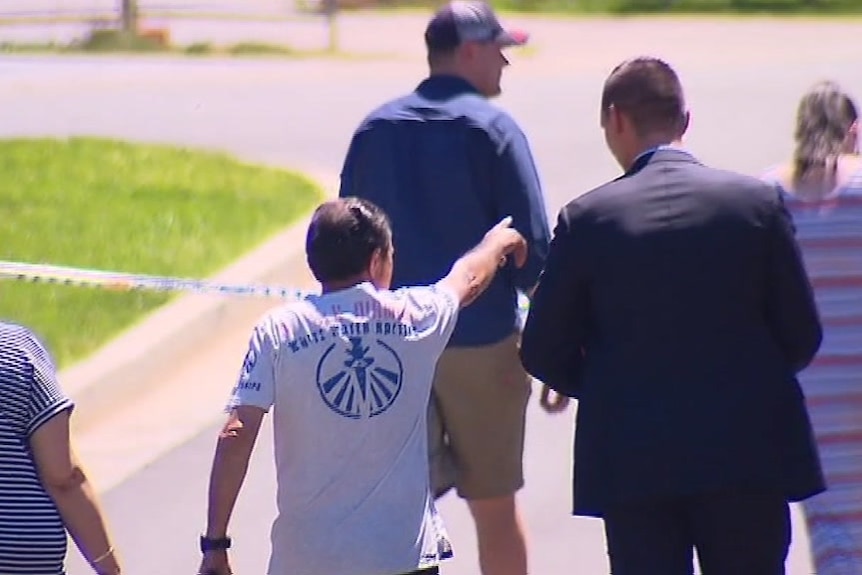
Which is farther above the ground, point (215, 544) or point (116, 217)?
point (215, 544)

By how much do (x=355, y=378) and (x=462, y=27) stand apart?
1.84m

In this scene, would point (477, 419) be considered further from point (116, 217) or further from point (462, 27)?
point (116, 217)

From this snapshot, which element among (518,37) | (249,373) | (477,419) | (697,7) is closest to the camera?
(249,373)

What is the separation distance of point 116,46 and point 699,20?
11.7 m

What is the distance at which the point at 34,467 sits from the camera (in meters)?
4.04

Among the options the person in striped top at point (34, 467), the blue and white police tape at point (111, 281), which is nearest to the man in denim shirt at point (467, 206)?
the person in striped top at point (34, 467)

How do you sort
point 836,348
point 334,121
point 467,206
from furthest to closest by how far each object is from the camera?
1. point 334,121
2. point 467,206
3. point 836,348

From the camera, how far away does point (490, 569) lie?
19.2 feet

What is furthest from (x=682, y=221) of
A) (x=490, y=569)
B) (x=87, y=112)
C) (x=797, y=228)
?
(x=87, y=112)

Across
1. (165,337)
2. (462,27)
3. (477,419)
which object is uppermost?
(462,27)

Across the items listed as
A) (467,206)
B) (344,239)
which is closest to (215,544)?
(344,239)

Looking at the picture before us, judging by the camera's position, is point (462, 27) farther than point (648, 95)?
Yes

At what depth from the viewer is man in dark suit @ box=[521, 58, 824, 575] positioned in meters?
4.09

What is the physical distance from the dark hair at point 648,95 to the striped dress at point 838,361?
0.62 meters
